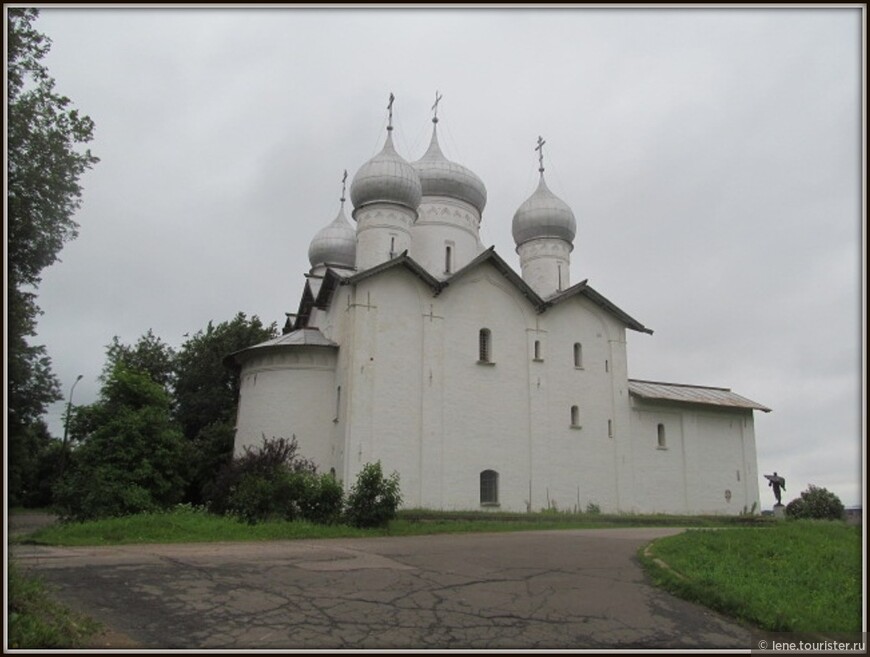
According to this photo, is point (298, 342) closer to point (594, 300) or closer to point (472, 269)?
point (472, 269)

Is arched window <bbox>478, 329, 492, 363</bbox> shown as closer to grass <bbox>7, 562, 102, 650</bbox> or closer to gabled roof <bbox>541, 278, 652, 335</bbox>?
gabled roof <bbox>541, 278, 652, 335</bbox>

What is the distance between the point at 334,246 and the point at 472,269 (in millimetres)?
9647

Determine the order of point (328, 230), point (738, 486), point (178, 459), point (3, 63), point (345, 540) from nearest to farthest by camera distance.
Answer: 1. point (3, 63)
2. point (345, 540)
3. point (178, 459)
4. point (738, 486)
5. point (328, 230)

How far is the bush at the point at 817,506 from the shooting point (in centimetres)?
2433

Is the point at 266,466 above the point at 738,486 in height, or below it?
above

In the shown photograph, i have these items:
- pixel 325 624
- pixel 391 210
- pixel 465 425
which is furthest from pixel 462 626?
pixel 391 210

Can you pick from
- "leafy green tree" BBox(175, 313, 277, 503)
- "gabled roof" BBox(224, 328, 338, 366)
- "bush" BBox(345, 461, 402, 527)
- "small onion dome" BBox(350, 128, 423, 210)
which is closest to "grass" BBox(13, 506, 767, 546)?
"bush" BBox(345, 461, 402, 527)

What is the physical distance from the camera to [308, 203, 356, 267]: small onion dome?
30375mm

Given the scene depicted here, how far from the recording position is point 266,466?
16516 millimetres

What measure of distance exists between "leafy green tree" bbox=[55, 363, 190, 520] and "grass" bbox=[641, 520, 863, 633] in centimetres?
1275

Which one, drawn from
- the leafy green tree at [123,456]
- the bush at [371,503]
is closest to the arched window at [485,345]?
the bush at [371,503]

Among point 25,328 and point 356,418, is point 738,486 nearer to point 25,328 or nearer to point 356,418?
point 356,418

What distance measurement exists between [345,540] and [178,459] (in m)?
8.29

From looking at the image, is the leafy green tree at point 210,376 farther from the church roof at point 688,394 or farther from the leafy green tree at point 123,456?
the church roof at point 688,394
